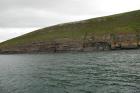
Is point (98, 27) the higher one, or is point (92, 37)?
point (98, 27)

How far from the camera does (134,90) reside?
30734 mm

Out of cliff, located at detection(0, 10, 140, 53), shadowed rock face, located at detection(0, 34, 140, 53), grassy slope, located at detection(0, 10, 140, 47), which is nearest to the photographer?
shadowed rock face, located at detection(0, 34, 140, 53)

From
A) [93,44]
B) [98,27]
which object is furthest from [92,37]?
[98,27]

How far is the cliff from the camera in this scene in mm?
135000

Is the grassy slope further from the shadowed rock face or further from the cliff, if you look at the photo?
the shadowed rock face

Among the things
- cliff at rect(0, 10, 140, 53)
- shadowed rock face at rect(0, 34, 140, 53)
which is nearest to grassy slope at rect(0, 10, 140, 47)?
cliff at rect(0, 10, 140, 53)

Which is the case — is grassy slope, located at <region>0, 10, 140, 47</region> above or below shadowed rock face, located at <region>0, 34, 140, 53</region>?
above

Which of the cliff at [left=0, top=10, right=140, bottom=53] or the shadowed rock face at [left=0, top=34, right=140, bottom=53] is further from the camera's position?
the cliff at [left=0, top=10, right=140, bottom=53]

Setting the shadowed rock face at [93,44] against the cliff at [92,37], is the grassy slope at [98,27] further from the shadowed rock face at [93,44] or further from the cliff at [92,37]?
the shadowed rock face at [93,44]

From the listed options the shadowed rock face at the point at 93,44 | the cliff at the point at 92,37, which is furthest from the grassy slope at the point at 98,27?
the shadowed rock face at the point at 93,44

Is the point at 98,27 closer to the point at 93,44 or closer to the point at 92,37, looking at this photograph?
the point at 92,37

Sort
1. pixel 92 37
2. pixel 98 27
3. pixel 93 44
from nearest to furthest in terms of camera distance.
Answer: pixel 93 44 → pixel 92 37 → pixel 98 27

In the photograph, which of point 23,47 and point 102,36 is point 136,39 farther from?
point 23,47

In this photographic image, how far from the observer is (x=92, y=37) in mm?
147875
